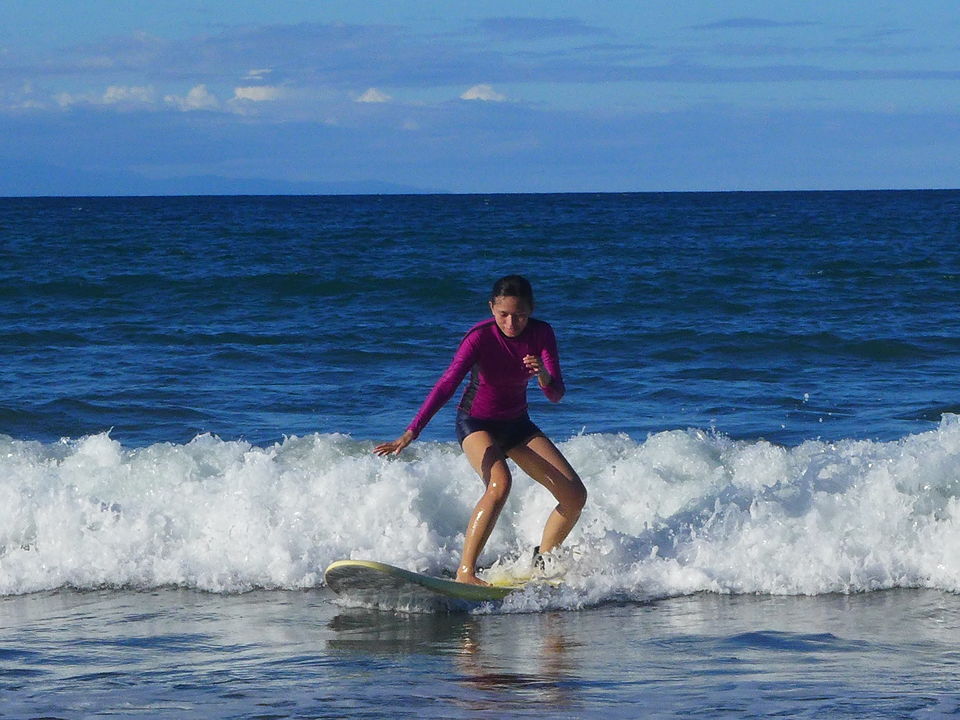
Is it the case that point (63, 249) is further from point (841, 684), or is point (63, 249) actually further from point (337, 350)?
point (841, 684)

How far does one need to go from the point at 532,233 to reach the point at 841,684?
133 ft

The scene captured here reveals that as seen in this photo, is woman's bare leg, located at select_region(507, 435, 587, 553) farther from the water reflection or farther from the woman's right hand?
the woman's right hand

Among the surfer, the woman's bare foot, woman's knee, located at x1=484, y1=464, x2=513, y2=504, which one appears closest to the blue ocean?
the woman's bare foot

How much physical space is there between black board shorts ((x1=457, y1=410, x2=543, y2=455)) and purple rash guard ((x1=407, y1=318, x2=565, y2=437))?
3cm

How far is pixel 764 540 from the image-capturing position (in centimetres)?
793

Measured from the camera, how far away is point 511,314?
691 cm

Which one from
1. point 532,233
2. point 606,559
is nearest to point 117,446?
point 606,559

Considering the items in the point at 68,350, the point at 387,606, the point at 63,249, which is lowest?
the point at 387,606

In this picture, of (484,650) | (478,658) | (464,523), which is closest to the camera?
(478,658)

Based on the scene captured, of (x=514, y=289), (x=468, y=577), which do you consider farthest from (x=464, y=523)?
(x=514, y=289)

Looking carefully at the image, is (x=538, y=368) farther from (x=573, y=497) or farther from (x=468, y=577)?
(x=468, y=577)

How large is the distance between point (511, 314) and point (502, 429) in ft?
2.32

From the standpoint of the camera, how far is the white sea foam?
25.2 ft

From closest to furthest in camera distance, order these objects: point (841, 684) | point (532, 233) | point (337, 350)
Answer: point (841, 684), point (337, 350), point (532, 233)
